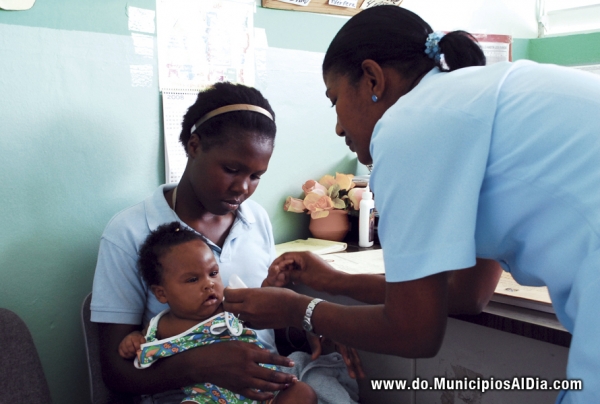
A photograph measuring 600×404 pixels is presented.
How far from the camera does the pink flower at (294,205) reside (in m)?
2.25

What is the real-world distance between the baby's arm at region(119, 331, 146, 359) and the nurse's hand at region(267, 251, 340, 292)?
0.41 m

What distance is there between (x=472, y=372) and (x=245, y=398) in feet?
2.17

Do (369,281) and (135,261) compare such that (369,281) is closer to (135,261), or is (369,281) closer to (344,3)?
(135,261)

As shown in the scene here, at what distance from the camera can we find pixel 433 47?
1.03m

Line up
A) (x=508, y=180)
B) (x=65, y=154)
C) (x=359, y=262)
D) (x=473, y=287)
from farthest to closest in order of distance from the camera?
(x=359, y=262), (x=65, y=154), (x=473, y=287), (x=508, y=180)

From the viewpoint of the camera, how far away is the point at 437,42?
1035 millimetres

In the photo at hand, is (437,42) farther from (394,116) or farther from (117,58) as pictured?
(117,58)

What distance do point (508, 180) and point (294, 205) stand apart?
4.78 ft

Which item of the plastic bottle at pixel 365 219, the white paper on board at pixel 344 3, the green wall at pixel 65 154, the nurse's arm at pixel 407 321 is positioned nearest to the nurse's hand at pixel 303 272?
the nurse's arm at pixel 407 321

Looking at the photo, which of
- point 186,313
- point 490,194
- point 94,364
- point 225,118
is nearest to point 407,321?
point 490,194

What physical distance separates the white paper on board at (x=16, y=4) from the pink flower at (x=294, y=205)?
1226 mm

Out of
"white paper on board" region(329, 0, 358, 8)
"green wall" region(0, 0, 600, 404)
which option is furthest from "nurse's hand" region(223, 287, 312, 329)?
"white paper on board" region(329, 0, 358, 8)

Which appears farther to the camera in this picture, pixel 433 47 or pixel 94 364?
pixel 94 364

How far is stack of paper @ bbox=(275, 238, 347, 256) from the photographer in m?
2.12
